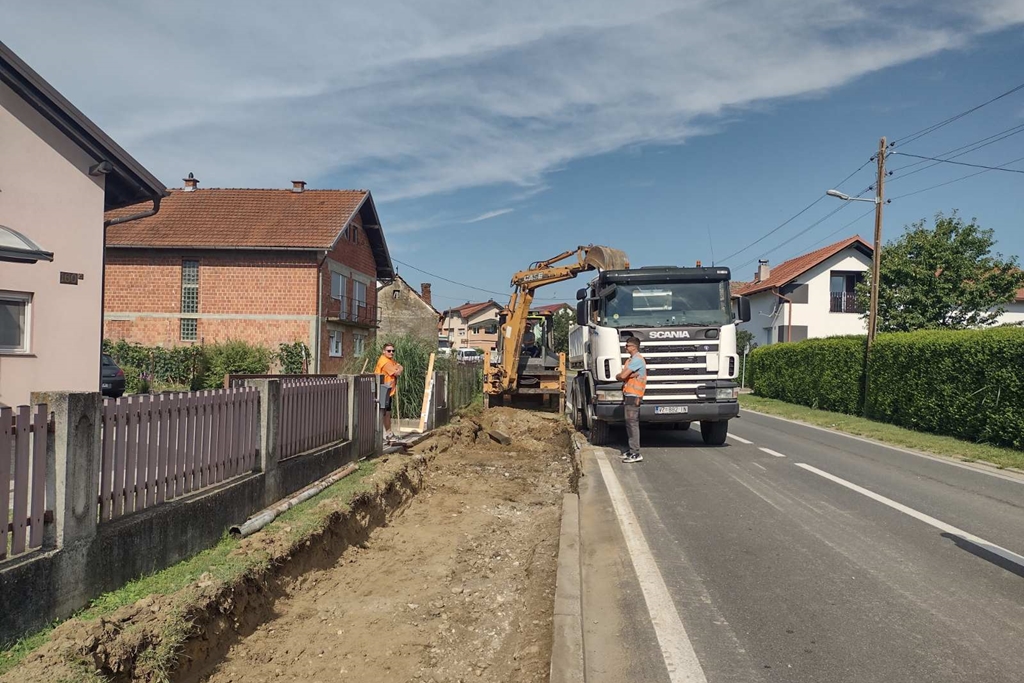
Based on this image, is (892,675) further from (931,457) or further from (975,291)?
(975,291)

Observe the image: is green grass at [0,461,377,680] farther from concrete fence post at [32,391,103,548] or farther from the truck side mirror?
the truck side mirror

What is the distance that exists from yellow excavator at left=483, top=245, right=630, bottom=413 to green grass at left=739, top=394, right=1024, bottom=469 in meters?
7.25

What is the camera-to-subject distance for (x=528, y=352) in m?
20.2

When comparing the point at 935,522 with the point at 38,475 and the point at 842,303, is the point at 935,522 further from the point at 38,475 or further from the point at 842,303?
the point at 842,303

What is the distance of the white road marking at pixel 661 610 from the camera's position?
3975 mm

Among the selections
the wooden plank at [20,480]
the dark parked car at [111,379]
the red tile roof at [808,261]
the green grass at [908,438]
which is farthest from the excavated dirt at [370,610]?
the red tile roof at [808,261]

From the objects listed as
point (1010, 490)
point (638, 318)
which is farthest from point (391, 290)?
point (1010, 490)

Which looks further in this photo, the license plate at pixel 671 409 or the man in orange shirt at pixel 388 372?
the man in orange shirt at pixel 388 372

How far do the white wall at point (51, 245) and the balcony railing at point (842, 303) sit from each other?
39.7 meters

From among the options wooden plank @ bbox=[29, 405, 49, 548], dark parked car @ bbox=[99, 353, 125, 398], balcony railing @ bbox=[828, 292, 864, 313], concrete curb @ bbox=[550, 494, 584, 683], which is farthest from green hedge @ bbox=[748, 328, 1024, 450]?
dark parked car @ bbox=[99, 353, 125, 398]

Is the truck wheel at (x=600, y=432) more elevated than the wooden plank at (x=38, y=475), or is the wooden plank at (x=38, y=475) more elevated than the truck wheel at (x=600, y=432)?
the wooden plank at (x=38, y=475)

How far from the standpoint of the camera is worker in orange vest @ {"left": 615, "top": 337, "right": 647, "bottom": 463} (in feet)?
37.3

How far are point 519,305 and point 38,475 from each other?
1421 cm

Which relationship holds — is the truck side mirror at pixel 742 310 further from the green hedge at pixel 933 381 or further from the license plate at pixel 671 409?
the green hedge at pixel 933 381
